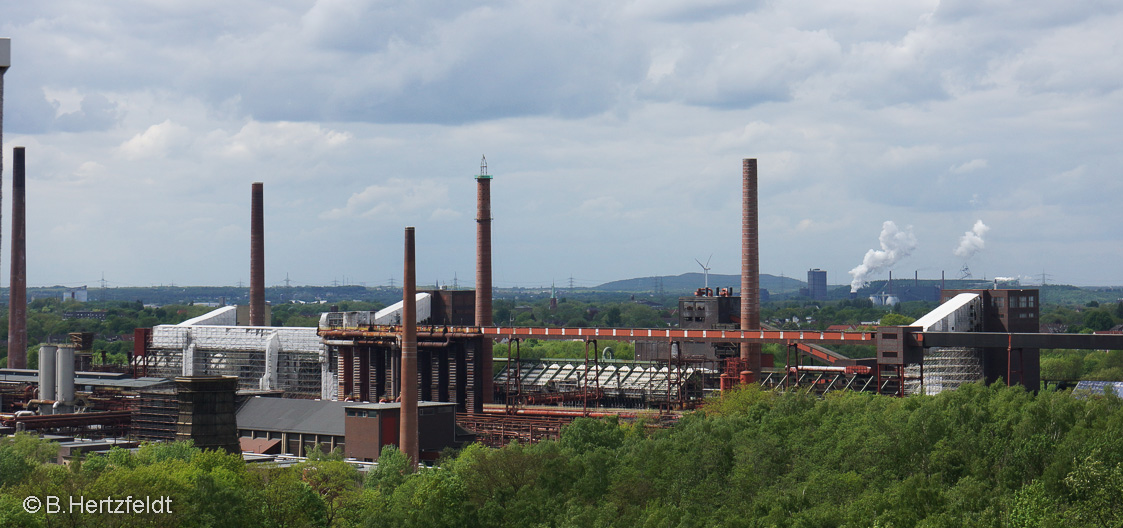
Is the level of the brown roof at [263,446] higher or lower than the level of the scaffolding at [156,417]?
lower

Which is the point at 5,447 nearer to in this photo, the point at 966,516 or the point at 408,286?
the point at 408,286

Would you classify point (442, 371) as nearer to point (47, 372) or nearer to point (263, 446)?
point (263, 446)

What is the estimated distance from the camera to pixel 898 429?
194 ft

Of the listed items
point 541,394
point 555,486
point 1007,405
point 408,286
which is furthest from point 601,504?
point 541,394

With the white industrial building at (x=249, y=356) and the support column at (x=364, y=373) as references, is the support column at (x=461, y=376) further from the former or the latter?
the white industrial building at (x=249, y=356)

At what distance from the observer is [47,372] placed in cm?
9750

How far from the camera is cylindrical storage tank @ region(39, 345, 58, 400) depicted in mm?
97062

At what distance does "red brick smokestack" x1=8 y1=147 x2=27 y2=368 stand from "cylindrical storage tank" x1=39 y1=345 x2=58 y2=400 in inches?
1224

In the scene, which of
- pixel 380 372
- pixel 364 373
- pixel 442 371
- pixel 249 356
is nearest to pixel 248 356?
pixel 249 356

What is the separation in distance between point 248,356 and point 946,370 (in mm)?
58271

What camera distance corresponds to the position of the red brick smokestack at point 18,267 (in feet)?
415

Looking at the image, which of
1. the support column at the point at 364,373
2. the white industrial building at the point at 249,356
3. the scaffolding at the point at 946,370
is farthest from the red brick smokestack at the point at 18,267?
the scaffolding at the point at 946,370

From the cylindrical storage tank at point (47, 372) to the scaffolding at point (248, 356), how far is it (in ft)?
62.0

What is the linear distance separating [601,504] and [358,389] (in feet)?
175
